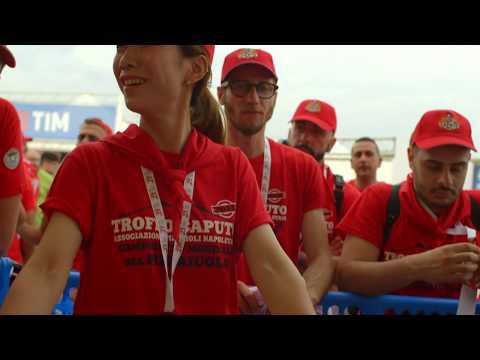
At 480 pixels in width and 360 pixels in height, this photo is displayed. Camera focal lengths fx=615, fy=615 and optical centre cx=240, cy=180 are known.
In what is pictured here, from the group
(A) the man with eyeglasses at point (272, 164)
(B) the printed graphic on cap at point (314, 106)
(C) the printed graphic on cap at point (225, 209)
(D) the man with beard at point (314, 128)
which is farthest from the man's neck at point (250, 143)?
(B) the printed graphic on cap at point (314, 106)

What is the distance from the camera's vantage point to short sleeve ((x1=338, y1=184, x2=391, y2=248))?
2.83 meters

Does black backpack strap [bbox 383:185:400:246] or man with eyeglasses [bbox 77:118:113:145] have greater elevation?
man with eyeglasses [bbox 77:118:113:145]

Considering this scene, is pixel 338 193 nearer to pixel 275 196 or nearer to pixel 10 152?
pixel 275 196

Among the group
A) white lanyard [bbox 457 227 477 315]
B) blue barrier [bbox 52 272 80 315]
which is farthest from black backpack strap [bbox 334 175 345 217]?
blue barrier [bbox 52 272 80 315]

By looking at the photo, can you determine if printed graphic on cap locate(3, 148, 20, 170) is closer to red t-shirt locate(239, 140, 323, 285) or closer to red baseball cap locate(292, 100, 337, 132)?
red t-shirt locate(239, 140, 323, 285)

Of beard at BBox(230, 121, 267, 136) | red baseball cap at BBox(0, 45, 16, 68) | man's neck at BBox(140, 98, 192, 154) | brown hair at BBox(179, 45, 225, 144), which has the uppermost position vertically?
red baseball cap at BBox(0, 45, 16, 68)

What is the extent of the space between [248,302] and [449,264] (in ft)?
2.77

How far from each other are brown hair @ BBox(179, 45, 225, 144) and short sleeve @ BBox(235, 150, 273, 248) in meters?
0.23

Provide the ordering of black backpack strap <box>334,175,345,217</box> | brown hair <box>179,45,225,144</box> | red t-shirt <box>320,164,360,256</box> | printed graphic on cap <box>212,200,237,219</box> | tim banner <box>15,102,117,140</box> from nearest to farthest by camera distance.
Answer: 1. printed graphic on cap <box>212,200,237,219</box>
2. brown hair <box>179,45,225,144</box>
3. red t-shirt <box>320,164,360,256</box>
4. black backpack strap <box>334,175,345,217</box>
5. tim banner <box>15,102,117,140</box>

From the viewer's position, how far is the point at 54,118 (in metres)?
15.6

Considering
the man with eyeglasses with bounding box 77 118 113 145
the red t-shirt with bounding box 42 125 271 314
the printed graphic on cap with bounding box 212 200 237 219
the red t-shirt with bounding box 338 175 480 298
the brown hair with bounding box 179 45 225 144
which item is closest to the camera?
the red t-shirt with bounding box 42 125 271 314

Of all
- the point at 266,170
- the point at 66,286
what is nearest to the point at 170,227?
the point at 66,286
